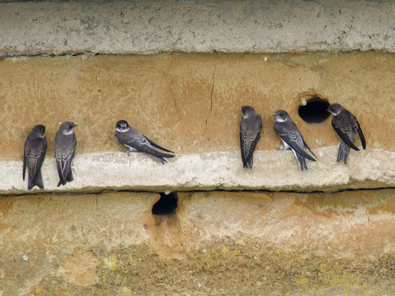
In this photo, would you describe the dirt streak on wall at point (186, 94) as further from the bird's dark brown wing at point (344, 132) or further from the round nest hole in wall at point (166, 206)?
the round nest hole in wall at point (166, 206)

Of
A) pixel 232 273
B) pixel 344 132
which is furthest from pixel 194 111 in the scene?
pixel 232 273

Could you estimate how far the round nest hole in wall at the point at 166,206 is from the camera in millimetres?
3692

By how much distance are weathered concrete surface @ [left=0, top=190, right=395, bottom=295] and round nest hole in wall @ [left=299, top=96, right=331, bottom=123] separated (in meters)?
0.60

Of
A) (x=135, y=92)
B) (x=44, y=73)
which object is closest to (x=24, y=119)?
(x=44, y=73)

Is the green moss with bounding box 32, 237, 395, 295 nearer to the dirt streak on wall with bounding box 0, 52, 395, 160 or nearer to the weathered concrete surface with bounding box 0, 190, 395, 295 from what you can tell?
the weathered concrete surface with bounding box 0, 190, 395, 295

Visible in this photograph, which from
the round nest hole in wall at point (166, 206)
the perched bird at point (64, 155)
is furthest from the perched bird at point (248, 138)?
the perched bird at point (64, 155)

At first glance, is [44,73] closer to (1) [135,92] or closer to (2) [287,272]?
(1) [135,92]

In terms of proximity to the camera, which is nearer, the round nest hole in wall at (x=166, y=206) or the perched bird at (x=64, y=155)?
the perched bird at (x=64, y=155)

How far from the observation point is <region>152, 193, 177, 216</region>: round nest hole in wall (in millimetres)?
3692

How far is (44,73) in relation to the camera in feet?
10.6

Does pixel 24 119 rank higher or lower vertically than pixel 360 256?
higher

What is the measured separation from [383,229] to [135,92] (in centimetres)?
205

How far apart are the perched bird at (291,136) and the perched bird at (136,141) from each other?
0.76 metres

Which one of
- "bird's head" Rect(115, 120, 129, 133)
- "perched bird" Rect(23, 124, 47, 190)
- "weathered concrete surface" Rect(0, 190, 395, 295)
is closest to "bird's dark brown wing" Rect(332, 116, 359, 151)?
"weathered concrete surface" Rect(0, 190, 395, 295)
